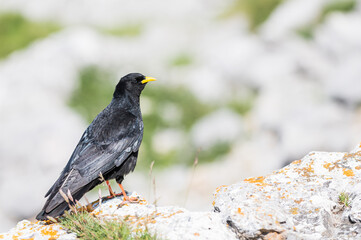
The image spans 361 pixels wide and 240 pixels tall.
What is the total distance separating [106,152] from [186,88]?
1272cm

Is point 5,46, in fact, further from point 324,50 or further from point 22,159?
point 324,50


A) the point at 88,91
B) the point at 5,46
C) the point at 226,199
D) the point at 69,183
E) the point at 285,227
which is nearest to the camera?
the point at 285,227

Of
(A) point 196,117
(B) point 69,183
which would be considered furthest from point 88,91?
(B) point 69,183

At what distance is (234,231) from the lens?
5.00 metres

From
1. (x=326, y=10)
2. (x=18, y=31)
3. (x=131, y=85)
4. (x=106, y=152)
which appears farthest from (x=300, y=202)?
(x=18, y=31)

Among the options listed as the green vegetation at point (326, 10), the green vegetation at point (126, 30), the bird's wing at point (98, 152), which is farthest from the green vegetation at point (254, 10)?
the bird's wing at point (98, 152)

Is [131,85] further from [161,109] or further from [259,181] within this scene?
[161,109]

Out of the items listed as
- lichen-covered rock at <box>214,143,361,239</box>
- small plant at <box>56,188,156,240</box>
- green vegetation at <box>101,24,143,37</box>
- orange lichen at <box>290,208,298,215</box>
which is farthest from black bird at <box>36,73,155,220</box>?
green vegetation at <box>101,24,143,37</box>

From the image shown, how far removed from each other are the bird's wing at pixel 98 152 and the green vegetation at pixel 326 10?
14822 millimetres

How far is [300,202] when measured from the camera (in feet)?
17.5

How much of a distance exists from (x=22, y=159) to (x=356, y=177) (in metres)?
14.2

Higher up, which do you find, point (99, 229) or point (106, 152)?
point (106, 152)

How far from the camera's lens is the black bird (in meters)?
5.88

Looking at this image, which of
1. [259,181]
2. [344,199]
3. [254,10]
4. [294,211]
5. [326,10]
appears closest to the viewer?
[294,211]
